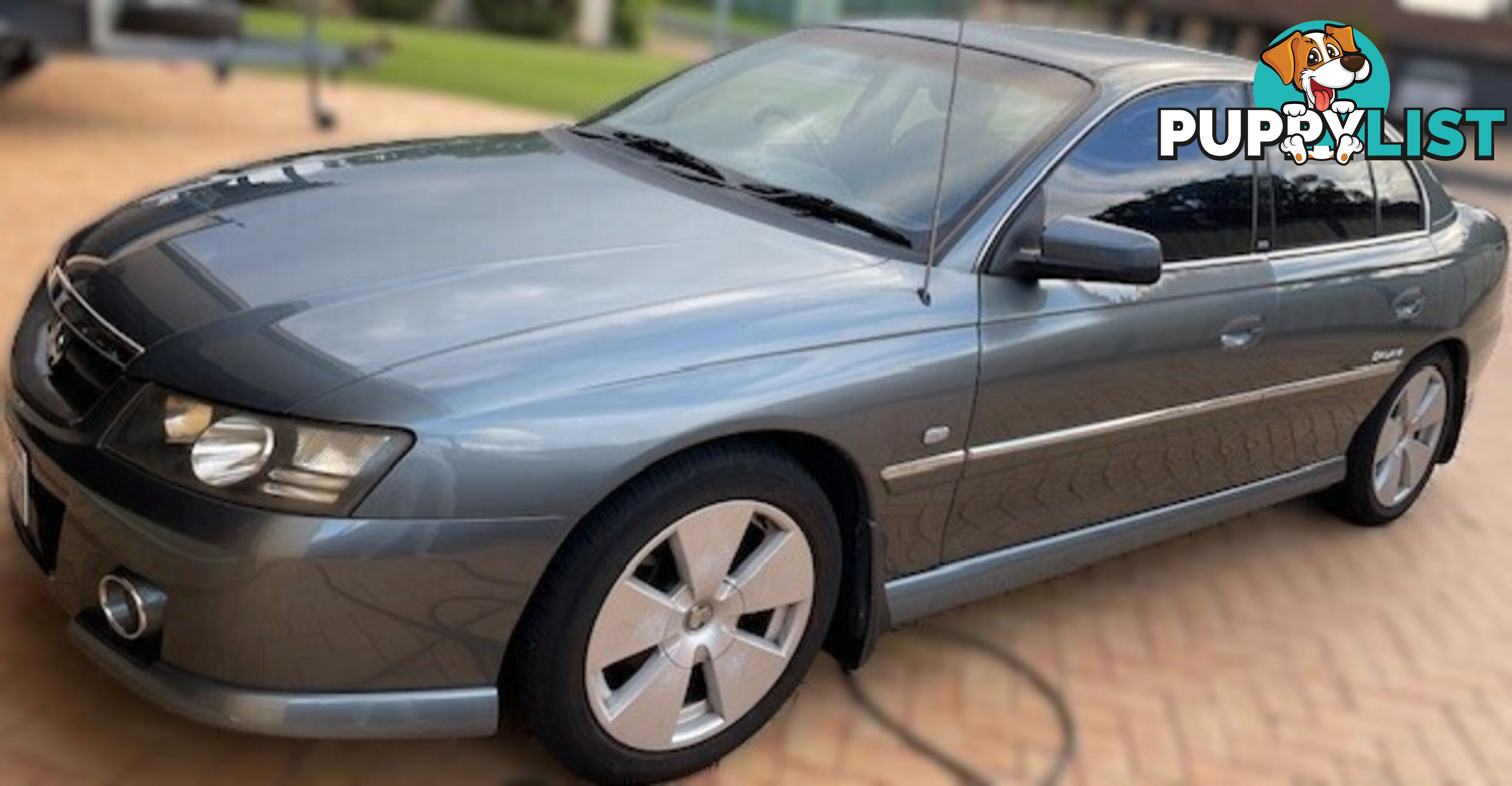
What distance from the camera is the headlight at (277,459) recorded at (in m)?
2.41

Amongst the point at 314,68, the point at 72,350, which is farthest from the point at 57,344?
the point at 314,68

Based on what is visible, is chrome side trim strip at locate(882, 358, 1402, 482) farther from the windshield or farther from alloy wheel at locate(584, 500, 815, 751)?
the windshield

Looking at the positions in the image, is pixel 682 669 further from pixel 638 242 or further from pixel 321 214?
pixel 321 214

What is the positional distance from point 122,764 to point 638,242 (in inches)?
58.1

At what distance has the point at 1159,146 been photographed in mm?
3703

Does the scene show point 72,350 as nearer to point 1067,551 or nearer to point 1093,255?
point 1093,255

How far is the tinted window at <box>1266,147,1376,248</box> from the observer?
4.04 m

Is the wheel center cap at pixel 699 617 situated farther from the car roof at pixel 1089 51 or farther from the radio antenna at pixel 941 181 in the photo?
the car roof at pixel 1089 51

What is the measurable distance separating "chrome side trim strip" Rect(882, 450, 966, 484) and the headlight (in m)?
1.10

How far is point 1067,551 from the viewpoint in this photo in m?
3.62

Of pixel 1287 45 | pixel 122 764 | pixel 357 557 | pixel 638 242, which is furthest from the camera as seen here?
pixel 1287 45

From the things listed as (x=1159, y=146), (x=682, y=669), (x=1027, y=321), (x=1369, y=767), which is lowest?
(x=1369, y=767)

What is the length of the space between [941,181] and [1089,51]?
84cm

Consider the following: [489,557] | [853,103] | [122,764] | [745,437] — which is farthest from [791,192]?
[122,764]
